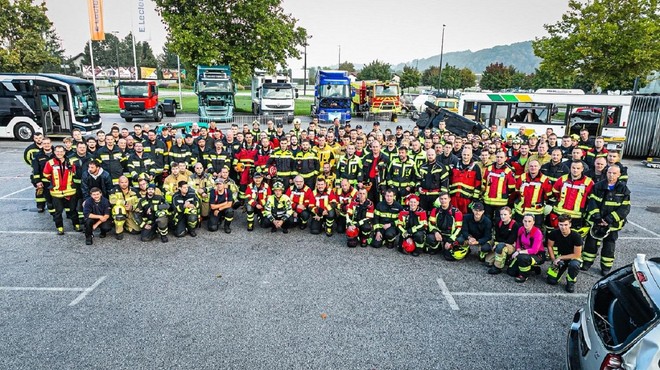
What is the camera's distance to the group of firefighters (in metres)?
6.79

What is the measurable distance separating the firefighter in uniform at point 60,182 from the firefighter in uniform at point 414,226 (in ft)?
21.8

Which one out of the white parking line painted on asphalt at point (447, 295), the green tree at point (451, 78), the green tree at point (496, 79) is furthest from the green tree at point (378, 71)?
the white parking line painted on asphalt at point (447, 295)

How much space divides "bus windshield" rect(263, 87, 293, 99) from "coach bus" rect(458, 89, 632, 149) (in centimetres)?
1271

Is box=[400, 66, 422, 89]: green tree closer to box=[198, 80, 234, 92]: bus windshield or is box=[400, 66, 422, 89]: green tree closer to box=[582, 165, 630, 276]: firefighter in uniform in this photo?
box=[198, 80, 234, 92]: bus windshield

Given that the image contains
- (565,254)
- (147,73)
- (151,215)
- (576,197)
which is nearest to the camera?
(565,254)

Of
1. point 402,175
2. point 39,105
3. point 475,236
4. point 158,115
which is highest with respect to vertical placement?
point 39,105

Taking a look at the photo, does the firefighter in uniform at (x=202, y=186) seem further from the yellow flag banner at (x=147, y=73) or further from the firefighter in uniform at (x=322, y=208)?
the yellow flag banner at (x=147, y=73)

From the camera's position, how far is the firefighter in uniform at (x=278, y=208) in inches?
336

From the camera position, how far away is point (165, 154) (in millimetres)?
10148

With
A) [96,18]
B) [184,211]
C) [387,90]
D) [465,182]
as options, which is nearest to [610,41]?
[387,90]

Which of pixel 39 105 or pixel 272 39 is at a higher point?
pixel 272 39

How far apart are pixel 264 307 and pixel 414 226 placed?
3.24 m

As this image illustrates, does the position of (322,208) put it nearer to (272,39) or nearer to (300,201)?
(300,201)

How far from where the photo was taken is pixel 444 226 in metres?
7.40
